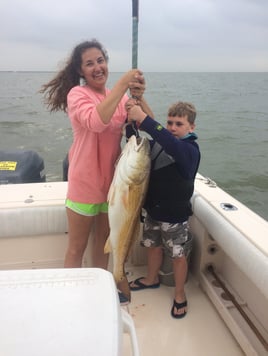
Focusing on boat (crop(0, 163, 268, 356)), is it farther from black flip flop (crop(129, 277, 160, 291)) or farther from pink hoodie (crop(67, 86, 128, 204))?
pink hoodie (crop(67, 86, 128, 204))

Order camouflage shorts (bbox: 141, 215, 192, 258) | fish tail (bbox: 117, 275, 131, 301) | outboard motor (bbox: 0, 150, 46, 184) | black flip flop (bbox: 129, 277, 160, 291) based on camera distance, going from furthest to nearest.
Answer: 1. outboard motor (bbox: 0, 150, 46, 184)
2. black flip flop (bbox: 129, 277, 160, 291)
3. camouflage shorts (bbox: 141, 215, 192, 258)
4. fish tail (bbox: 117, 275, 131, 301)

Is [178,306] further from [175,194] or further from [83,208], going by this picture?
[83,208]

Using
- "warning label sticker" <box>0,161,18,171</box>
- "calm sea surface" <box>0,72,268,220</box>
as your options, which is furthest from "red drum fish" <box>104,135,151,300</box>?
"calm sea surface" <box>0,72,268,220</box>

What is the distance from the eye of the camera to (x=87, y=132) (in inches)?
88.3

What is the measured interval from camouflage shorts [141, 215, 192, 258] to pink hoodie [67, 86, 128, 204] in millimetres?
553

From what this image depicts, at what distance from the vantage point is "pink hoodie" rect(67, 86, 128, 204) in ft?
7.28

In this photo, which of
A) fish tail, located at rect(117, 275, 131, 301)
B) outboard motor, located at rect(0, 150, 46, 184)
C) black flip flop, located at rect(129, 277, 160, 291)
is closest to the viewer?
fish tail, located at rect(117, 275, 131, 301)

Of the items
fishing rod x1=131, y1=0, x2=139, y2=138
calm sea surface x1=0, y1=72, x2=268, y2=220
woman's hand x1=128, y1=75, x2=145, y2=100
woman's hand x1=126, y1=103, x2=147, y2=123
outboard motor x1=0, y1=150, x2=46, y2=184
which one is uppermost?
fishing rod x1=131, y1=0, x2=139, y2=138

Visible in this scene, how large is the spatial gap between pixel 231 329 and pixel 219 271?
21.9 inches

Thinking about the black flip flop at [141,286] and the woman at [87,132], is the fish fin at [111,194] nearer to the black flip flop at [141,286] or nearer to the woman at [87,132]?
the woman at [87,132]

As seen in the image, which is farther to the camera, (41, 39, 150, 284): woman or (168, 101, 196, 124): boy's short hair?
(168, 101, 196, 124): boy's short hair

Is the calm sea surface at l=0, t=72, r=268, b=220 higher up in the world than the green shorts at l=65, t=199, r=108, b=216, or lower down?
lower down

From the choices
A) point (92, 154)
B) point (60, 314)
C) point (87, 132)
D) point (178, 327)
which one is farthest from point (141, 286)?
point (60, 314)

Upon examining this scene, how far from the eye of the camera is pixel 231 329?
8.16ft
